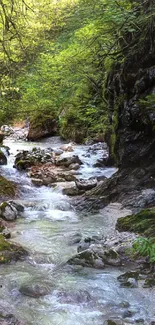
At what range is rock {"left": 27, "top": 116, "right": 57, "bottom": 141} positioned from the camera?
786 inches

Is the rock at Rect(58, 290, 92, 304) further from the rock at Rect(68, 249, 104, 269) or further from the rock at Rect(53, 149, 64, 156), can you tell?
the rock at Rect(53, 149, 64, 156)

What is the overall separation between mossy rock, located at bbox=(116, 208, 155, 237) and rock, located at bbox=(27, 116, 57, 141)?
13812 millimetres

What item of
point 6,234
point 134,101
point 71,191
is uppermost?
point 134,101

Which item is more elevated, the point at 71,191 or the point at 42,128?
the point at 71,191

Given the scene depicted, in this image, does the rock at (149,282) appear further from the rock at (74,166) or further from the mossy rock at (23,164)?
the mossy rock at (23,164)

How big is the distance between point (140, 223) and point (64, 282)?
208cm

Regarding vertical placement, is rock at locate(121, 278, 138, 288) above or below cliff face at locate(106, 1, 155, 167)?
below

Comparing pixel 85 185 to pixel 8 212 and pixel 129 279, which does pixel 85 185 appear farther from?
pixel 129 279

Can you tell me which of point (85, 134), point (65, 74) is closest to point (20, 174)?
point (65, 74)

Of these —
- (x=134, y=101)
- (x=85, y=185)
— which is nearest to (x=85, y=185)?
(x=85, y=185)

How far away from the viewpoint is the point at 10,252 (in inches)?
207

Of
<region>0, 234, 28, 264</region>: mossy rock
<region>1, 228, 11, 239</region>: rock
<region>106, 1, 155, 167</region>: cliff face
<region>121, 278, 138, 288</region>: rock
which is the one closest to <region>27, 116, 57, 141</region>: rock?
<region>106, 1, 155, 167</region>: cliff face

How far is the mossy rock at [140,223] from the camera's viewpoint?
19.1 ft

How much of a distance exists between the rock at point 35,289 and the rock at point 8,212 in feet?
10.3
